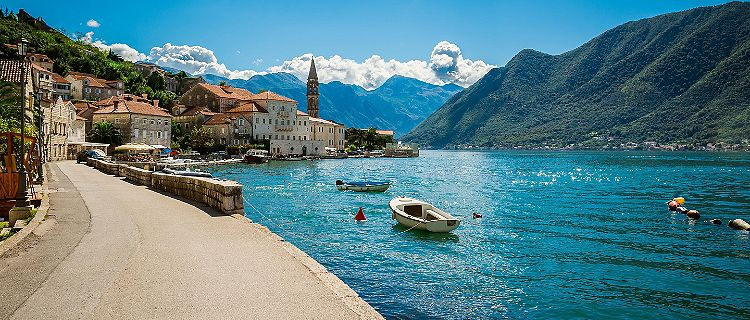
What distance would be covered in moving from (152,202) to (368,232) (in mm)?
9257

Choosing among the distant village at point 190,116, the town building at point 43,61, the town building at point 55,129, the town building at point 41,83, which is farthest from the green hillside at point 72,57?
the town building at point 55,129

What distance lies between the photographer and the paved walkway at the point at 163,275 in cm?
754

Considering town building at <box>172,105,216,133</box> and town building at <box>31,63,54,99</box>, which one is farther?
town building at <box>172,105,216,133</box>

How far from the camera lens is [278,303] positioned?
7.99m

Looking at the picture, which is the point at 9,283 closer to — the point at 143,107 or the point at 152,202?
the point at 152,202

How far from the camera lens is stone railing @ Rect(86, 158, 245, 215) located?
55.2 ft

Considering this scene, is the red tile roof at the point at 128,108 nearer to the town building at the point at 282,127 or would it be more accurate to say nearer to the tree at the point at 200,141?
the tree at the point at 200,141

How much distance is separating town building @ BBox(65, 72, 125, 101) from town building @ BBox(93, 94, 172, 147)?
23.6 m

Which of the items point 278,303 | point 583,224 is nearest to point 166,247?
point 278,303

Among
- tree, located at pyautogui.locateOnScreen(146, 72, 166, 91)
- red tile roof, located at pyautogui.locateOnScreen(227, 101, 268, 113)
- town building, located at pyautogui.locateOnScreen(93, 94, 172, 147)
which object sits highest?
tree, located at pyautogui.locateOnScreen(146, 72, 166, 91)

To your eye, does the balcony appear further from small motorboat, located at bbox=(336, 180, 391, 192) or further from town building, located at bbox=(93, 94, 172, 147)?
small motorboat, located at bbox=(336, 180, 391, 192)

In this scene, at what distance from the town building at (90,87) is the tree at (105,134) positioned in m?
30.9

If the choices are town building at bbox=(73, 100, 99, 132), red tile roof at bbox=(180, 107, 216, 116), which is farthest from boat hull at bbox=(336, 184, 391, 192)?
red tile roof at bbox=(180, 107, 216, 116)

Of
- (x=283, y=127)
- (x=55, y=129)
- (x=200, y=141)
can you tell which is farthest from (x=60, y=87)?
(x=55, y=129)
